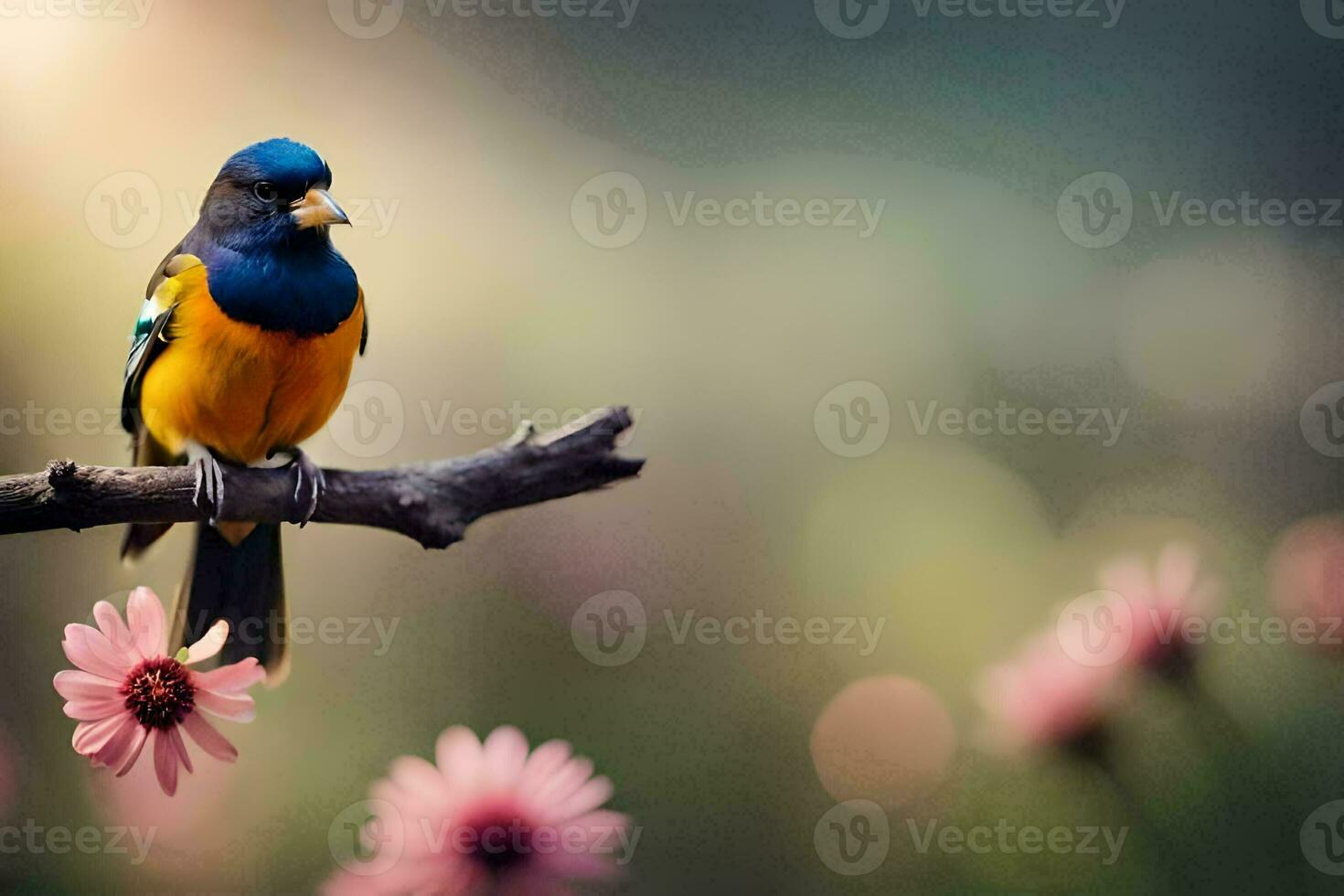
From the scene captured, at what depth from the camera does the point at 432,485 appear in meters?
1.02

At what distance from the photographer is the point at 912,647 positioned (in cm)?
134

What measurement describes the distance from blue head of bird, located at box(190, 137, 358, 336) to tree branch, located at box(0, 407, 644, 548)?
5.7 inches

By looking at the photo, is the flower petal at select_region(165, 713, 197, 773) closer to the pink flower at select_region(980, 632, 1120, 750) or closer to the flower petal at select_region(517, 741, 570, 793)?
the flower petal at select_region(517, 741, 570, 793)

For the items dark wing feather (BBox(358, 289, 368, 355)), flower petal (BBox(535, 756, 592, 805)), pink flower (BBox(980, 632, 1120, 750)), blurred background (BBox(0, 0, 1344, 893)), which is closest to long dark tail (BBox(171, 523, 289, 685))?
blurred background (BBox(0, 0, 1344, 893))

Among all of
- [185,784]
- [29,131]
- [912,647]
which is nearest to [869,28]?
[912,647]

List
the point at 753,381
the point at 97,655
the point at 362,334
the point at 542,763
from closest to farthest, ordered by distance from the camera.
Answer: the point at 97,655 → the point at 362,334 → the point at 542,763 → the point at 753,381

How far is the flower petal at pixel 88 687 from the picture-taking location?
0.98 metres

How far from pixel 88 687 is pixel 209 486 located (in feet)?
0.65

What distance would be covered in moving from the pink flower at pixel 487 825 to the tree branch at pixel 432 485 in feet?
0.91

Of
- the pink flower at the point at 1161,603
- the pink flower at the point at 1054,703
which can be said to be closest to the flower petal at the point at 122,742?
the pink flower at the point at 1054,703

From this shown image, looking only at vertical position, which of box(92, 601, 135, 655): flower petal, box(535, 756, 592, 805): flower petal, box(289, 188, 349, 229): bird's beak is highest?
box(289, 188, 349, 229): bird's beak

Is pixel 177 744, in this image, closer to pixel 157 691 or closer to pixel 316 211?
pixel 157 691

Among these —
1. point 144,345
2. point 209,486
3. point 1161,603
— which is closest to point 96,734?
point 209,486

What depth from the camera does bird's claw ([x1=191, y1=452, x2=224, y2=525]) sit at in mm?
1000
